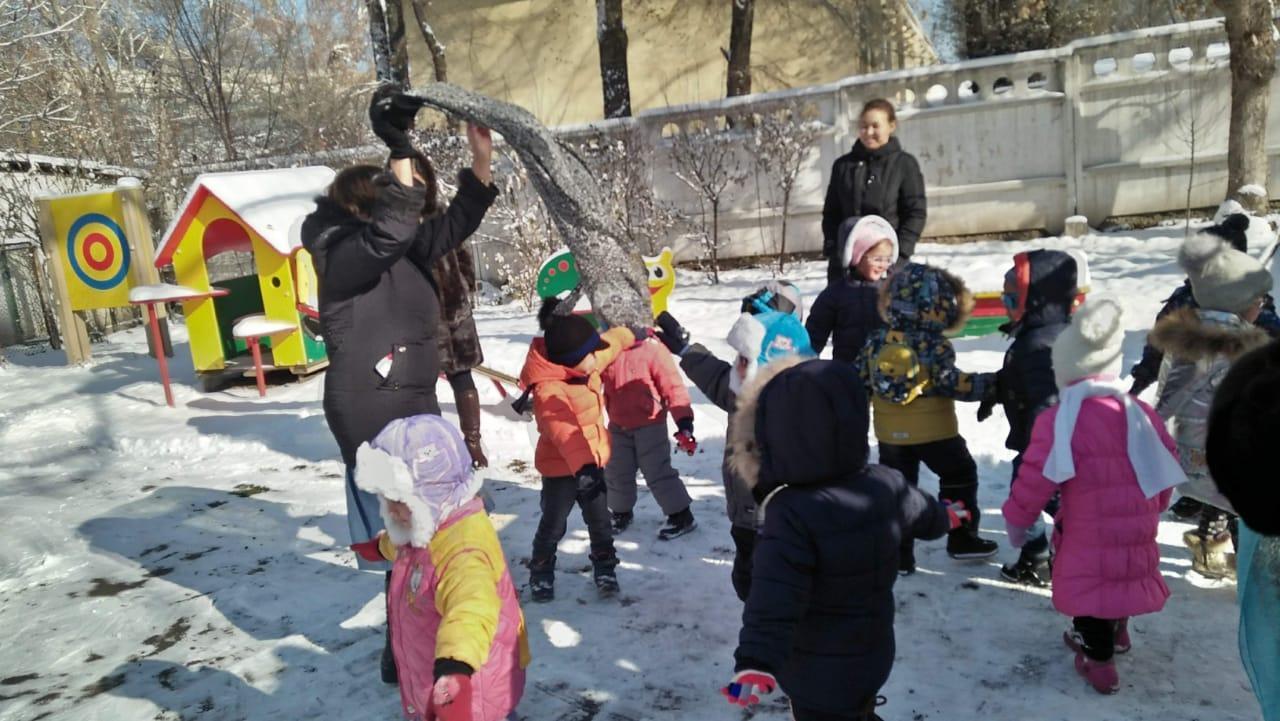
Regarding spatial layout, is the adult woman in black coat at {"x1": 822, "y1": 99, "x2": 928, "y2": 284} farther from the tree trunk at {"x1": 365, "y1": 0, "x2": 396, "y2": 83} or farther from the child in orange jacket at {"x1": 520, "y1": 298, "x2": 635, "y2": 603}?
the tree trunk at {"x1": 365, "y1": 0, "x2": 396, "y2": 83}

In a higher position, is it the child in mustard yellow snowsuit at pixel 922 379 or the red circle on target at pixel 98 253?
the red circle on target at pixel 98 253

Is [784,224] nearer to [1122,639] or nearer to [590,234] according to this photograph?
[590,234]

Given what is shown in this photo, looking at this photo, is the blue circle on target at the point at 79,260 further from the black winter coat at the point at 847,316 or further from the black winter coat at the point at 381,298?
the black winter coat at the point at 847,316

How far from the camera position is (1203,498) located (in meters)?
3.29

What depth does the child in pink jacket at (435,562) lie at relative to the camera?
7.77ft

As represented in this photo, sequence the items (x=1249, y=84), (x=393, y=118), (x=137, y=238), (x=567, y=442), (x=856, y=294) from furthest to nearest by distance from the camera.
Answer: (x=1249, y=84) < (x=137, y=238) < (x=856, y=294) < (x=567, y=442) < (x=393, y=118)

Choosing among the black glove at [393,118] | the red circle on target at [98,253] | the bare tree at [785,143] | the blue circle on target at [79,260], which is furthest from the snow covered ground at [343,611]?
the bare tree at [785,143]

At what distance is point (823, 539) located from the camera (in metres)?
2.19

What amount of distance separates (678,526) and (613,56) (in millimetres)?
9345

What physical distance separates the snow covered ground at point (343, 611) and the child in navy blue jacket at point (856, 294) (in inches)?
43.0

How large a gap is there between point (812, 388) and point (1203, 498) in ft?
6.89

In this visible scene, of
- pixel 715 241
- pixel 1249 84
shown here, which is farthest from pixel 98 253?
pixel 1249 84

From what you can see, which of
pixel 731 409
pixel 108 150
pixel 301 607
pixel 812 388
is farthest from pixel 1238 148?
pixel 108 150

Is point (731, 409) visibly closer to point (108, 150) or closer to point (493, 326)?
point (493, 326)
